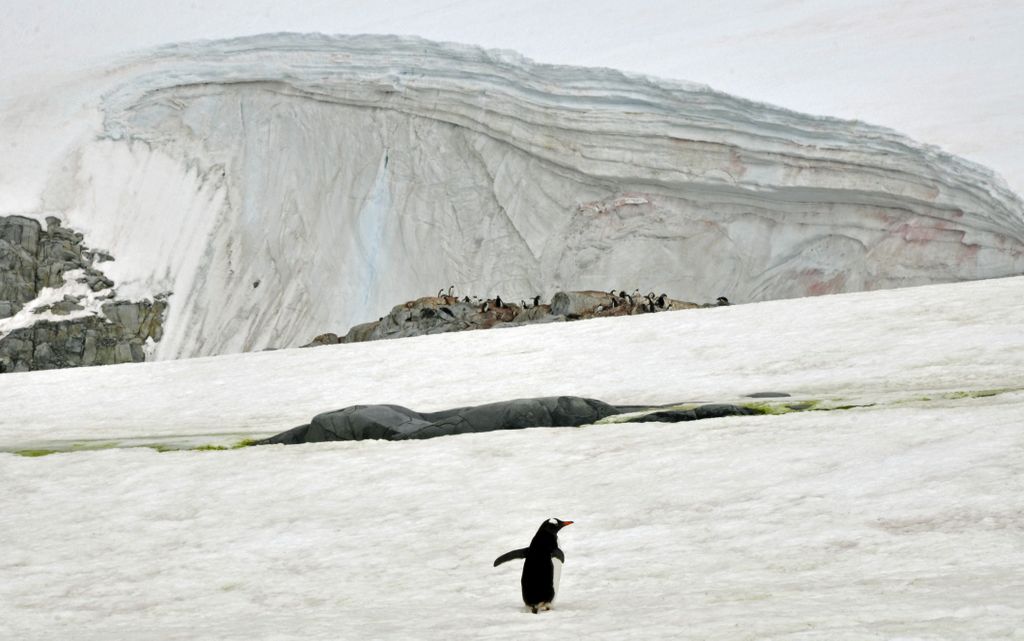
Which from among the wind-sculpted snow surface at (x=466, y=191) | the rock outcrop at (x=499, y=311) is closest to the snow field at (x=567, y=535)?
the rock outcrop at (x=499, y=311)

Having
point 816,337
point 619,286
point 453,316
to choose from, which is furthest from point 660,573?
point 619,286

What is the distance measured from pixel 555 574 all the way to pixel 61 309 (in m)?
15.6

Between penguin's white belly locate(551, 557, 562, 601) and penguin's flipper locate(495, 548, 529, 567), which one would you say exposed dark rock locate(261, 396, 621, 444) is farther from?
penguin's white belly locate(551, 557, 562, 601)

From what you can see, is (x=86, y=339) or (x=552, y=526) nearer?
(x=552, y=526)

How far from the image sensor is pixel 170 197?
19.5m

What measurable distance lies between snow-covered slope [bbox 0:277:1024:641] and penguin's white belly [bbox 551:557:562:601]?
0.07 metres

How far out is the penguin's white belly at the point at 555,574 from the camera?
13.5 feet

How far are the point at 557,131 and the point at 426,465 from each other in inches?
438

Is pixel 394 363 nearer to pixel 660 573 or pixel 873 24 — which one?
pixel 660 573

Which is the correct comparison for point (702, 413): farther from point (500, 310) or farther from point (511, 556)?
point (500, 310)

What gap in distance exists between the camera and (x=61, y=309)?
59.8ft

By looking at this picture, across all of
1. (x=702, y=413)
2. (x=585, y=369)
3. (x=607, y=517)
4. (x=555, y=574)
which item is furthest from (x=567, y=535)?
(x=585, y=369)

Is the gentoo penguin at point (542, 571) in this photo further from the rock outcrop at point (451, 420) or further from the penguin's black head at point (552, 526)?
the rock outcrop at point (451, 420)

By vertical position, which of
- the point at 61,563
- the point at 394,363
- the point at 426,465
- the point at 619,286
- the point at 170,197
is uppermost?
the point at 170,197
